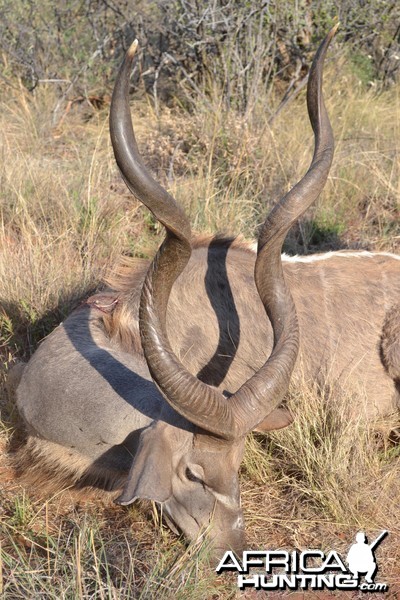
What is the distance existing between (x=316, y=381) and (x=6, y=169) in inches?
133

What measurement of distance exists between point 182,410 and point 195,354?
104cm

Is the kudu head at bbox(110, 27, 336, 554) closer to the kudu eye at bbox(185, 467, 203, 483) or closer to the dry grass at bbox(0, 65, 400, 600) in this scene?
the kudu eye at bbox(185, 467, 203, 483)

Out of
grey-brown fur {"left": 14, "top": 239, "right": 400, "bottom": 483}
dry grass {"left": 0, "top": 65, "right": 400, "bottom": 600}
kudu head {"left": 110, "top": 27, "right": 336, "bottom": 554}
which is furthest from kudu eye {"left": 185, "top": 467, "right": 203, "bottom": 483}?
grey-brown fur {"left": 14, "top": 239, "right": 400, "bottom": 483}

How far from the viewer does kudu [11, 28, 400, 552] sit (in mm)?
2777

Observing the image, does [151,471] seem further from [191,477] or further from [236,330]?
[236,330]

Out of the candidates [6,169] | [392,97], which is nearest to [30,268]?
[6,169]

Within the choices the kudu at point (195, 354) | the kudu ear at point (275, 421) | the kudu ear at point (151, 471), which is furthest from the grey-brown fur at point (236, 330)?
the kudu ear at point (275, 421)

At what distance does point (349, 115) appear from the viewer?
26.7 ft

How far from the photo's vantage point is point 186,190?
618cm

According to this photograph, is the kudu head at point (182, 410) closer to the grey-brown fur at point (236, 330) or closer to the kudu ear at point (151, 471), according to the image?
the kudu ear at point (151, 471)

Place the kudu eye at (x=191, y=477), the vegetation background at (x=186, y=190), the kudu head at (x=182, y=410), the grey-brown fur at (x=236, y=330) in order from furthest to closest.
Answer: the grey-brown fur at (x=236, y=330) < the vegetation background at (x=186, y=190) < the kudu eye at (x=191, y=477) < the kudu head at (x=182, y=410)

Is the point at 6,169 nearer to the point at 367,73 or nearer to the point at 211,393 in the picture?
the point at 211,393

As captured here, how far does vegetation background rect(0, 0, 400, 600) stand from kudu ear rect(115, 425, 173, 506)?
297mm

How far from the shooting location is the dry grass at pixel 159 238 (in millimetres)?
3059
